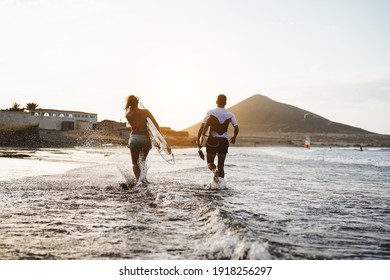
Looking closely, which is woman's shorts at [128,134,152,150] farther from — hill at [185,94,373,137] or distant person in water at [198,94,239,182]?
hill at [185,94,373,137]

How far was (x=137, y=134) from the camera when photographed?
9117 millimetres

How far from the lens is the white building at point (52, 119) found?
156 feet

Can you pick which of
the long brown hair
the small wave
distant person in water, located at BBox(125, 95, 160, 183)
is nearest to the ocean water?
the small wave

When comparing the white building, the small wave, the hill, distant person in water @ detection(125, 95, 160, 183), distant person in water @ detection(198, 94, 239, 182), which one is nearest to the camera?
the small wave

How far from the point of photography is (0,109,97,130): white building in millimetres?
47425

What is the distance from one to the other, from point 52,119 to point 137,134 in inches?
1904

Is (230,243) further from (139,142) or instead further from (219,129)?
(139,142)

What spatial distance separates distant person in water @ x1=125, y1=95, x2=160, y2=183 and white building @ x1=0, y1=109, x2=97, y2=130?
4183 centimetres

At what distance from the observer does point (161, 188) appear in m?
8.27

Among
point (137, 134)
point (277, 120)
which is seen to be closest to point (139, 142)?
point (137, 134)

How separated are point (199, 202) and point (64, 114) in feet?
180

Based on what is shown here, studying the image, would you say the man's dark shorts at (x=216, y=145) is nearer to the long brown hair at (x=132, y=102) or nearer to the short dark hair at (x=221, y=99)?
the short dark hair at (x=221, y=99)
